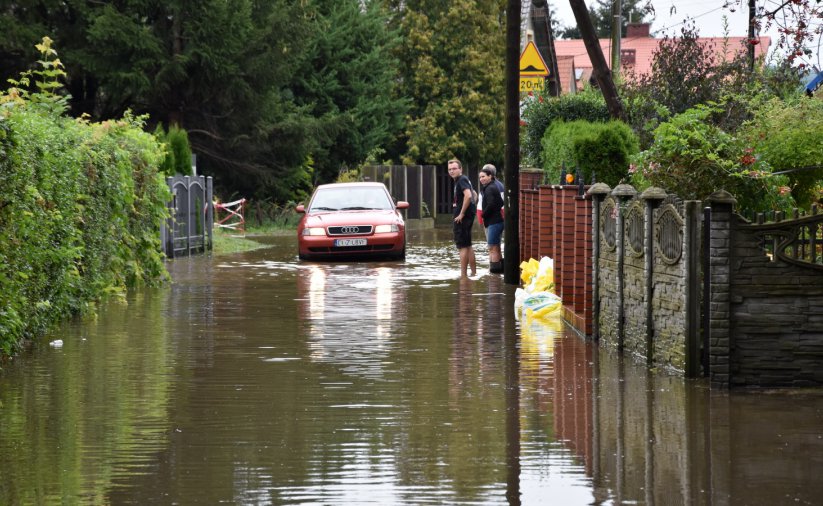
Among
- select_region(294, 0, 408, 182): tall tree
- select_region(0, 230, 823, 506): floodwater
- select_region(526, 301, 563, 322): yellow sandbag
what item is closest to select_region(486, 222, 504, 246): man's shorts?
select_region(526, 301, 563, 322): yellow sandbag

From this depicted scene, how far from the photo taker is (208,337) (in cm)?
1443

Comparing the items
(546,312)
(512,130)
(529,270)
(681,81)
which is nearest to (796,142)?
(546,312)

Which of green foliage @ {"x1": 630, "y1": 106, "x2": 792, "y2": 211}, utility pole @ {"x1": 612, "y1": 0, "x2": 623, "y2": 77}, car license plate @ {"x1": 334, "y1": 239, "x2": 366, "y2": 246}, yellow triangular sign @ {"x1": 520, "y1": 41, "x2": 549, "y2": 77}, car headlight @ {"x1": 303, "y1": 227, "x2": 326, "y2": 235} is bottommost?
car license plate @ {"x1": 334, "y1": 239, "x2": 366, "y2": 246}

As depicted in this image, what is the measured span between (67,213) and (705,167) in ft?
20.9

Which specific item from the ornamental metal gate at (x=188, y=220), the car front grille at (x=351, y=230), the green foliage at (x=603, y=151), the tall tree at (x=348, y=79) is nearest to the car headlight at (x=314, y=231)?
the car front grille at (x=351, y=230)

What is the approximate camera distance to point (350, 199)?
28.8 m

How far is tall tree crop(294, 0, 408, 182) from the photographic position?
46.7 meters

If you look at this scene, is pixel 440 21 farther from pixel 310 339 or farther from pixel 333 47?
pixel 310 339

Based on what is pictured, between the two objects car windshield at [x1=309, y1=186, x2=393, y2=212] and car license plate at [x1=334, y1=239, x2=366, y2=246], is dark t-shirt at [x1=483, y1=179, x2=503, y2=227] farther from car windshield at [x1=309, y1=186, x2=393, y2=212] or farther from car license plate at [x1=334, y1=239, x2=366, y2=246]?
car windshield at [x1=309, y1=186, x2=393, y2=212]

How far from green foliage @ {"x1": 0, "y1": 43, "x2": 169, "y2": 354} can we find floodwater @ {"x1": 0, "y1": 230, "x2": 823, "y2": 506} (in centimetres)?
52

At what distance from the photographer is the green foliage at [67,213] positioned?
1189 cm

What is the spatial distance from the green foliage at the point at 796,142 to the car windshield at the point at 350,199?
11.5m

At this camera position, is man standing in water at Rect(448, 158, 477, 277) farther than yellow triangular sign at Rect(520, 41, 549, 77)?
No

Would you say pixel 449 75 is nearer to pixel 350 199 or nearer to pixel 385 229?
pixel 350 199
